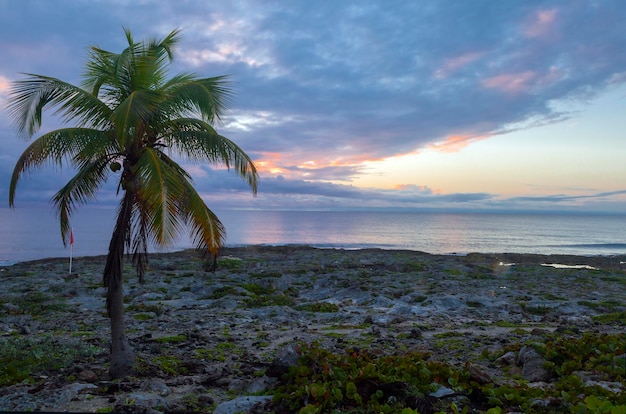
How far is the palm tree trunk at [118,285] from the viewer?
365 inches

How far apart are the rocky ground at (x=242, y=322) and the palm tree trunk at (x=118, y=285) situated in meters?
0.43

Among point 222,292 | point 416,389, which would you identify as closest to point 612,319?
point 416,389

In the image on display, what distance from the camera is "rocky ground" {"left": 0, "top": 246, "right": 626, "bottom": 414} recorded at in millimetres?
8523

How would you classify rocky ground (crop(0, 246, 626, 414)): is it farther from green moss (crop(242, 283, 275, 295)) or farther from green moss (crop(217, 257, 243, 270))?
green moss (crop(217, 257, 243, 270))

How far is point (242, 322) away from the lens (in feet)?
55.2

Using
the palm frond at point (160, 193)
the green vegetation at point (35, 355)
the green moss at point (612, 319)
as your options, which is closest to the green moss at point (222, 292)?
the green vegetation at point (35, 355)

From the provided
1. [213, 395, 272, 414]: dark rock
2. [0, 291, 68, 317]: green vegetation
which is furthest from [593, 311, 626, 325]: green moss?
[0, 291, 68, 317]: green vegetation

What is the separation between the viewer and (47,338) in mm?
12594

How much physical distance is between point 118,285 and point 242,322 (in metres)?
7.79

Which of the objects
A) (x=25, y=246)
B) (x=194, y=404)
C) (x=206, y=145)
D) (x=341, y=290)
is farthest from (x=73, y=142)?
(x=25, y=246)

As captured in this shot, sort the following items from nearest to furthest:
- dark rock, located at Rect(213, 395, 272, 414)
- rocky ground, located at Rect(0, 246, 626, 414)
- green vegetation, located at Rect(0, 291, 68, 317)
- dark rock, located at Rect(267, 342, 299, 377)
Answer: dark rock, located at Rect(213, 395, 272, 414), dark rock, located at Rect(267, 342, 299, 377), rocky ground, located at Rect(0, 246, 626, 414), green vegetation, located at Rect(0, 291, 68, 317)

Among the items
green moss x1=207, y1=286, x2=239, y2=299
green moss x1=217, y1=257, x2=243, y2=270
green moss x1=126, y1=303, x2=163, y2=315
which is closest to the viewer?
green moss x1=126, y1=303, x2=163, y2=315

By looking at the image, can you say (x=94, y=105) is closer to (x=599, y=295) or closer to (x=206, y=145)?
(x=206, y=145)

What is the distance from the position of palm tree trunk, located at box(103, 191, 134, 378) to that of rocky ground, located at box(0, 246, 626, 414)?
17.1 inches
